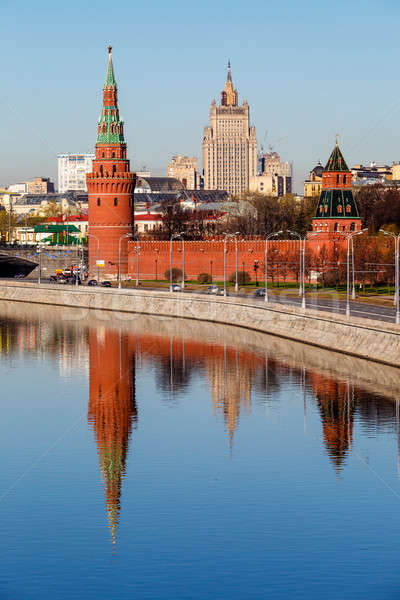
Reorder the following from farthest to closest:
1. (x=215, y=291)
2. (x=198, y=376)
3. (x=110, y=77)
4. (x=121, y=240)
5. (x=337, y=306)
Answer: (x=121, y=240), (x=110, y=77), (x=215, y=291), (x=337, y=306), (x=198, y=376)

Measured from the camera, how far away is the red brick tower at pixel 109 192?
395ft

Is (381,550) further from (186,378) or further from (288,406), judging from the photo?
(186,378)

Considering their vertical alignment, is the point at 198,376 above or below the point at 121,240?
below

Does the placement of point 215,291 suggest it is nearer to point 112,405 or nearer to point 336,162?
point 336,162

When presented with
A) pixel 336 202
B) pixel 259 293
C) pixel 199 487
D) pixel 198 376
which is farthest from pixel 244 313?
pixel 199 487

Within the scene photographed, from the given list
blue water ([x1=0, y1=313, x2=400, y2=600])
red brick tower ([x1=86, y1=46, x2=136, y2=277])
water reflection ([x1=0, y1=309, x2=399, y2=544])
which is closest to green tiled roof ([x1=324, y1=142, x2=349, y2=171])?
red brick tower ([x1=86, y1=46, x2=136, y2=277])

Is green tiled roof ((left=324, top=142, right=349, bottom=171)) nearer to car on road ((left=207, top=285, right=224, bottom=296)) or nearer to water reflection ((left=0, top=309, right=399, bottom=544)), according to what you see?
car on road ((left=207, top=285, right=224, bottom=296))

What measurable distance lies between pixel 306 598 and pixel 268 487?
881 cm

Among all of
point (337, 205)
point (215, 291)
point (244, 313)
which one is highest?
point (337, 205)

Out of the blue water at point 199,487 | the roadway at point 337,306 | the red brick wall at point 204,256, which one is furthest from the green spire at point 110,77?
the blue water at point 199,487

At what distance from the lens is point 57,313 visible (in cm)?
9888

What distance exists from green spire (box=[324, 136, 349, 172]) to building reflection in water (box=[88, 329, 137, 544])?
124 feet

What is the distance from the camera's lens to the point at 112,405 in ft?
164

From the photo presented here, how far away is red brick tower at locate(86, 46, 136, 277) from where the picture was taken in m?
120
